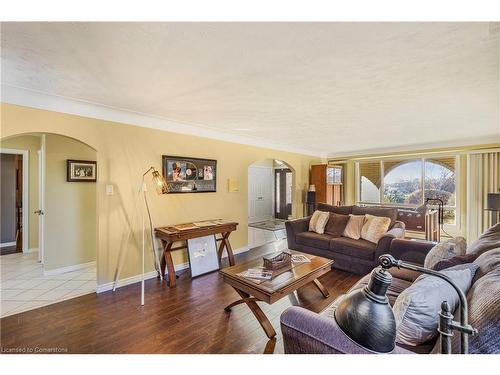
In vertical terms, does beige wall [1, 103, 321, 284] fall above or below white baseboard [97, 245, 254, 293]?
above

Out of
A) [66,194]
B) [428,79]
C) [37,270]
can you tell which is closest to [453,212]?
[428,79]

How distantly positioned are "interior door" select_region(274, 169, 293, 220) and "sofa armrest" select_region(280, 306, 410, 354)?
6.78 metres

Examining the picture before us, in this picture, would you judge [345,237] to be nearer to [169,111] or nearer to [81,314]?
[169,111]

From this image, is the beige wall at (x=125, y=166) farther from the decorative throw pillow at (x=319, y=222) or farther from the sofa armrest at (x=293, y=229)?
the decorative throw pillow at (x=319, y=222)

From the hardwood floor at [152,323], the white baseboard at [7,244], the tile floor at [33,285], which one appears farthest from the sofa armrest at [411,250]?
the white baseboard at [7,244]

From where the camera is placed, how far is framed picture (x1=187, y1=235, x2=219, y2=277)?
330 cm

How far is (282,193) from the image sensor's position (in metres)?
8.20

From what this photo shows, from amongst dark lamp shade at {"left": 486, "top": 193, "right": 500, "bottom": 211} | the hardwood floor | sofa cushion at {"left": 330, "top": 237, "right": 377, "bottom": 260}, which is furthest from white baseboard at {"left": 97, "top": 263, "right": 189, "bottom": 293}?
dark lamp shade at {"left": 486, "top": 193, "right": 500, "bottom": 211}

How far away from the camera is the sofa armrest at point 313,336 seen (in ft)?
3.57

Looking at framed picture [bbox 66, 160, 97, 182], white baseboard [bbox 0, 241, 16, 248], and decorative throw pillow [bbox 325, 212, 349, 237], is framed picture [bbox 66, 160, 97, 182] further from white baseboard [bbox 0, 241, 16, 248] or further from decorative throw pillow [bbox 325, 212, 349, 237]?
decorative throw pillow [bbox 325, 212, 349, 237]

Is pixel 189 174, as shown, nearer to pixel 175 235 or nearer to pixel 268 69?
pixel 175 235

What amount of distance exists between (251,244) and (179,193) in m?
1.97

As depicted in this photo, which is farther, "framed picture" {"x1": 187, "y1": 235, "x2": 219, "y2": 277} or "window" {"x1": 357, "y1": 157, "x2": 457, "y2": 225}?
"window" {"x1": 357, "y1": 157, "x2": 457, "y2": 225}

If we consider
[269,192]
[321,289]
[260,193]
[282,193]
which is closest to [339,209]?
[321,289]
